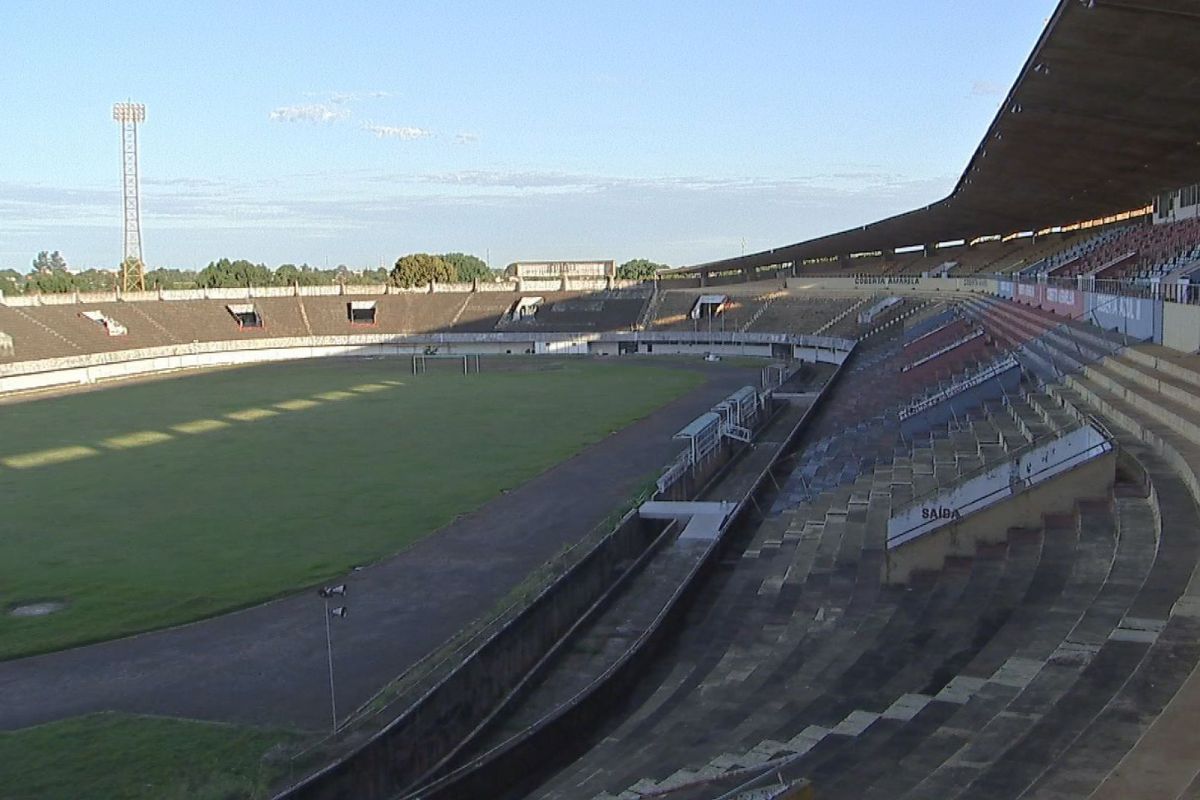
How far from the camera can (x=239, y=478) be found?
28281 millimetres

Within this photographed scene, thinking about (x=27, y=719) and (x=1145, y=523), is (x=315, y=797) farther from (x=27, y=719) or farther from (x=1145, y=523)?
(x=1145, y=523)

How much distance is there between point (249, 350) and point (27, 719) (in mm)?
58281

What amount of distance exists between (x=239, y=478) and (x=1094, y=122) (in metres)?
23.8

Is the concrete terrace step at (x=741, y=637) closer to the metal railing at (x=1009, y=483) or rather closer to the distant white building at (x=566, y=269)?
the metal railing at (x=1009, y=483)

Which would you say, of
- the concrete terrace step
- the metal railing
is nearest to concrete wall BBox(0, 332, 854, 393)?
the metal railing

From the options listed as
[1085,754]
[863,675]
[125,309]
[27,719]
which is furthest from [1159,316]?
[125,309]

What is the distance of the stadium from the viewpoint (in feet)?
28.2

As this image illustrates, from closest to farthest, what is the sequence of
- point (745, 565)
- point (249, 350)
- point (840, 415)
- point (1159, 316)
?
1. point (745, 565)
2. point (1159, 316)
3. point (840, 415)
4. point (249, 350)

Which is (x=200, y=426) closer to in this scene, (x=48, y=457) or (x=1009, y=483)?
(x=48, y=457)

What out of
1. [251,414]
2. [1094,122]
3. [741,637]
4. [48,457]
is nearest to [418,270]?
[251,414]

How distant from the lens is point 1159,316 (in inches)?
774

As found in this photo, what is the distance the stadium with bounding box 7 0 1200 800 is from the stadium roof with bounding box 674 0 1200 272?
15cm

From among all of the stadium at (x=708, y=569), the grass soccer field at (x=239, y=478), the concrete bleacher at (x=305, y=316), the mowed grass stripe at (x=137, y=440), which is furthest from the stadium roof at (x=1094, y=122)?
the concrete bleacher at (x=305, y=316)

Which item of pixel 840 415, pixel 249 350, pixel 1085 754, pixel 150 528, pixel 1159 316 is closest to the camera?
pixel 1085 754
